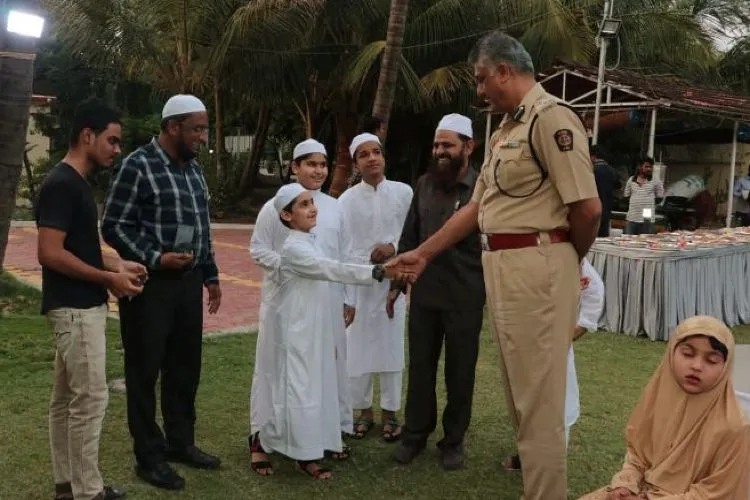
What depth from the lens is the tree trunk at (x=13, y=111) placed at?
479 cm

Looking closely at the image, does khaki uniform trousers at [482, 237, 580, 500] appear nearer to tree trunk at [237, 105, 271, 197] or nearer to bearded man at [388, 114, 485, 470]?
bearded man at [388, 114, 485, 470]

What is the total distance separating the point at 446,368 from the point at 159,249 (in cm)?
160

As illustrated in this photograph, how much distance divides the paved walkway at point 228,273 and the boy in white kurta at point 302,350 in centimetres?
352

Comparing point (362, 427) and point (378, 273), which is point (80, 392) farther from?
point (362, 427)

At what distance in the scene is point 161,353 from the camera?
378 cm

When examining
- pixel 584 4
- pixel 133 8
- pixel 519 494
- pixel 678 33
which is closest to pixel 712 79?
pixel 678 33

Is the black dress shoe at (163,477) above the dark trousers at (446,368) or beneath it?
beneath

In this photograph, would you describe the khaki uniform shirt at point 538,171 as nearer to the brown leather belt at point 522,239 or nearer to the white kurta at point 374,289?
the brown leather belt at point 522,239

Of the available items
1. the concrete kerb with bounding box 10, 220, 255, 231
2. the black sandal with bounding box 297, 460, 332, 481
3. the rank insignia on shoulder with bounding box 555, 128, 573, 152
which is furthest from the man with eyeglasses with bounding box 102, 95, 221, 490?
the concrete kerb with bounding box 10, 220, 255, 231

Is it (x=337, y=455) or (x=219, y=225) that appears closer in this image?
(x=337, y=455)

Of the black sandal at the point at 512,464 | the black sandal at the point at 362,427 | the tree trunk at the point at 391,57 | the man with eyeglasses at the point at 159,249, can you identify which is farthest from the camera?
the tree trunk at the point at 391,57

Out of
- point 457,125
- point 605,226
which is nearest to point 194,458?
point 457,125

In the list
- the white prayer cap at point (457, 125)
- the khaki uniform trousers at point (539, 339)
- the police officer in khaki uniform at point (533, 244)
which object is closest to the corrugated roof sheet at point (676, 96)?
the white prayer cap at point (457, 125)

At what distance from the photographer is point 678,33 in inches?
752
